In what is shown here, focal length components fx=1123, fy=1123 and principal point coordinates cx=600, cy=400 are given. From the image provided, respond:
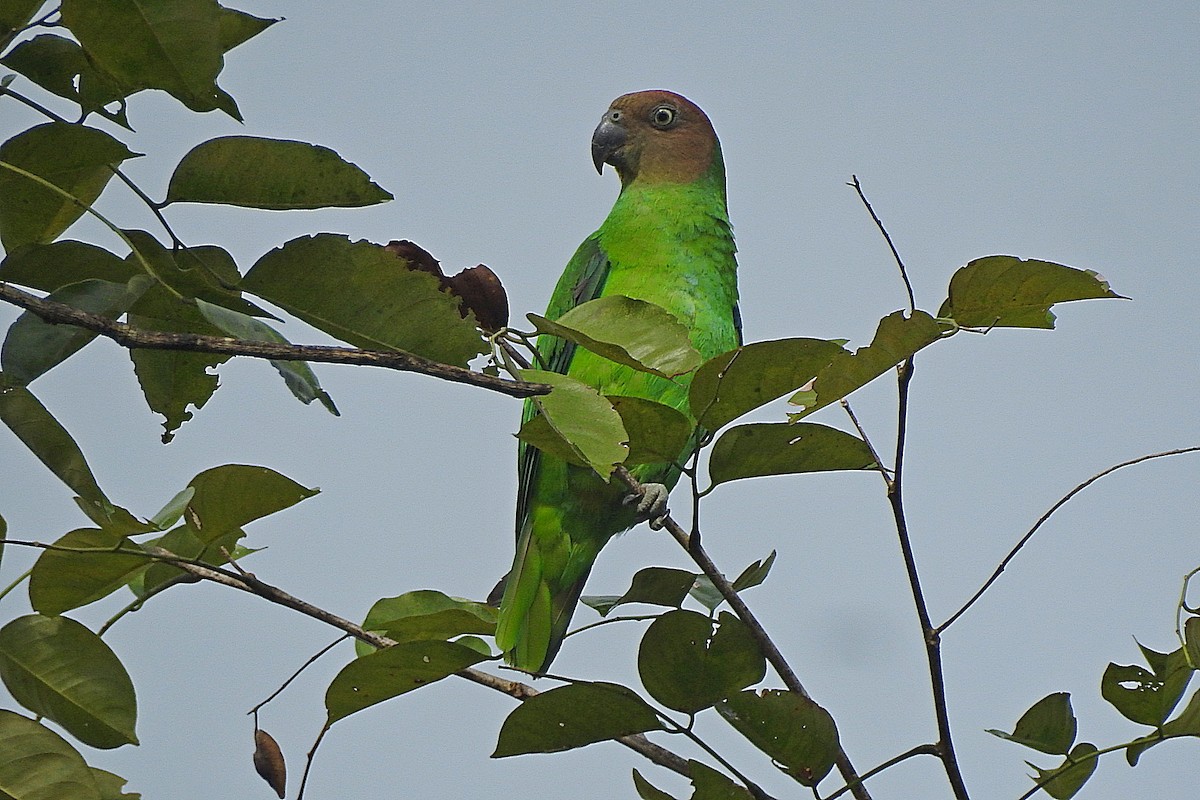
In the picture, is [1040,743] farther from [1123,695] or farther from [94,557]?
[94,557]

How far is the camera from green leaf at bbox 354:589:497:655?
1121mm

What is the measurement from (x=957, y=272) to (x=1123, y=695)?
44 cm

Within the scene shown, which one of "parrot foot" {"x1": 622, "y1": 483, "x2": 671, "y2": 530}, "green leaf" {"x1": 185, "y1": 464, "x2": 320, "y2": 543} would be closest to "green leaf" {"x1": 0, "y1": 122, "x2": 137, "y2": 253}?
"green leaf" {"x1": 185, "y1": 464, "x2": 320, "y2": 543}

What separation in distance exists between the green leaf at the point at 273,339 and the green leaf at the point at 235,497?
7 centimetres

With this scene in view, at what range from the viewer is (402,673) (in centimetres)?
103

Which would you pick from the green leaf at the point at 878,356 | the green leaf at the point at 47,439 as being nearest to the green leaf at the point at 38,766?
the green leaf at the point at 47,439

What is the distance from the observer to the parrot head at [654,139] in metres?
3.01

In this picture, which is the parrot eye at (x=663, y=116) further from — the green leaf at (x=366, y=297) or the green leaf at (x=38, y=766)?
the green leaf at (x=38, y=766)

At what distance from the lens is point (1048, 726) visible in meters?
1.03

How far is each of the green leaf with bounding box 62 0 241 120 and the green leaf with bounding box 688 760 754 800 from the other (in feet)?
2.24

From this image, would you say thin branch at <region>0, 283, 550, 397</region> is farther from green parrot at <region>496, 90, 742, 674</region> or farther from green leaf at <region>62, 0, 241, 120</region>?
green parrot at <region>496, 90, 742, 674</region>

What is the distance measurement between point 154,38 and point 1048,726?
945mm

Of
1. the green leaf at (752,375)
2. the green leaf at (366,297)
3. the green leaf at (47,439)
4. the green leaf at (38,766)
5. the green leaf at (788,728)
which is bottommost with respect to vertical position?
the green leaf at (38,766)

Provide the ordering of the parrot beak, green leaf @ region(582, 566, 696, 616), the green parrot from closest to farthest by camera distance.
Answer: green leaf @ region(582, 566, 696, 616)
the green parrot
the parrot beak
